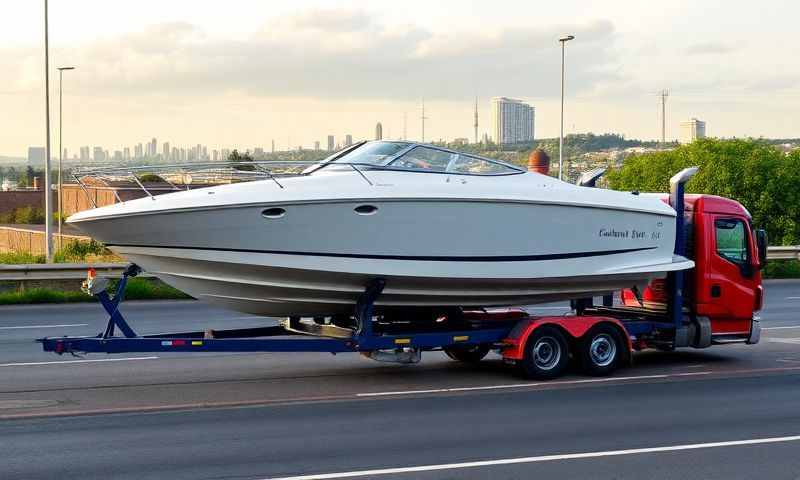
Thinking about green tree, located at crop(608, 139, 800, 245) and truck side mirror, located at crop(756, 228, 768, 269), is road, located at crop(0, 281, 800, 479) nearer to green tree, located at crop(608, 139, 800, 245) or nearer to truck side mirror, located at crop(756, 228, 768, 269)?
truck side mirror, located at crop(756, 228, 768, 269)

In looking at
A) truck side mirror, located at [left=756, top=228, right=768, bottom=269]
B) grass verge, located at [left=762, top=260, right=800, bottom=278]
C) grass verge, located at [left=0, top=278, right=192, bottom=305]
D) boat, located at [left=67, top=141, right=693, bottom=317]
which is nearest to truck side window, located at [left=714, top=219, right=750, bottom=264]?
truck side mirror, located at [left=756, top=228, right=768, bottom=269]

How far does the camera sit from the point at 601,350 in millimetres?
13266

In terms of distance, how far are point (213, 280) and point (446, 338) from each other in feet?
9.42

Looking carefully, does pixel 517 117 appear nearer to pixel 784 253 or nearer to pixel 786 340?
pixel 784 253

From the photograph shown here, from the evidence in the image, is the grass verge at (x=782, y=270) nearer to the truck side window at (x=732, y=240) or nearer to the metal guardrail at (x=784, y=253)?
the metal guardrail at (x=784, y=253)

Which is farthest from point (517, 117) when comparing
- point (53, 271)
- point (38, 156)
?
point (53, 271)

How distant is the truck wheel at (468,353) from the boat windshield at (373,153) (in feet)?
9.17

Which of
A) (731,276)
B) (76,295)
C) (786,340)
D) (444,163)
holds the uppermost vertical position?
(444,163)

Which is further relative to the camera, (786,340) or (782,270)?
(782,270)

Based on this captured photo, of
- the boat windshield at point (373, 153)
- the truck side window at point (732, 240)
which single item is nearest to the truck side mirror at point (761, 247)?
the truck side window at point (732, 240)

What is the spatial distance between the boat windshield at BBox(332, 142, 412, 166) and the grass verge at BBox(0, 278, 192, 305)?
9459mm

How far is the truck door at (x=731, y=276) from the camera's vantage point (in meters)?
14.2

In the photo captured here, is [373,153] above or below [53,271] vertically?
above

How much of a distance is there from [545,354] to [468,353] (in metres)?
1.49
